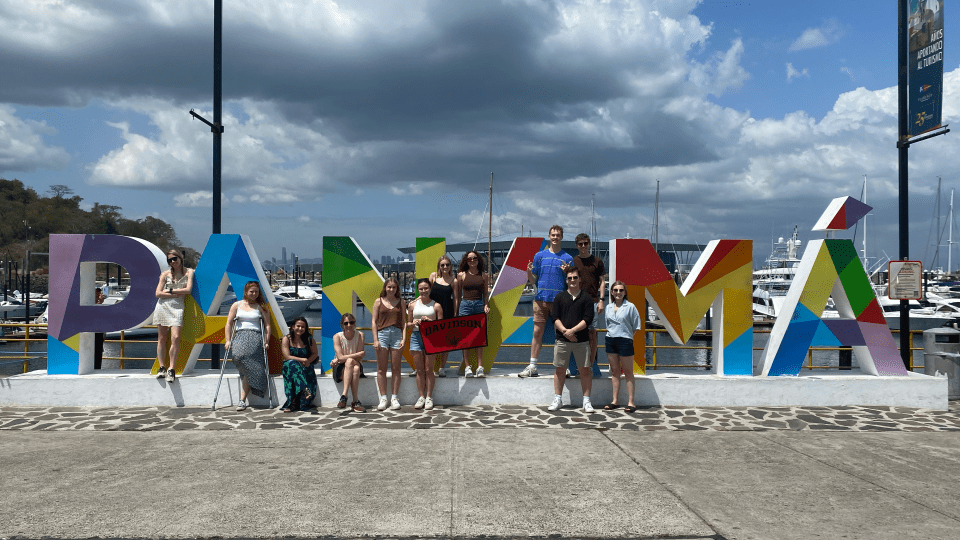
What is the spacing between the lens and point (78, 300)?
8.66m

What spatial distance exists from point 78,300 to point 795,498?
932 cm

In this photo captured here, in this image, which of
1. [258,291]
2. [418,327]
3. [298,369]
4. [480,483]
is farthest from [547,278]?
[258,291]

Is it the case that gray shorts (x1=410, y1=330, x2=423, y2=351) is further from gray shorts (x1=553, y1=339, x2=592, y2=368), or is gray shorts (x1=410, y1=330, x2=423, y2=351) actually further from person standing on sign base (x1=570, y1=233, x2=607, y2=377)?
person standing on sign base (x1=570, y1=233, x2=607, y2=377)

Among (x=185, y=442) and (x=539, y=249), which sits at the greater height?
(x=539, y=249)

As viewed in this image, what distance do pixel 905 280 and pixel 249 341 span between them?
9.60m

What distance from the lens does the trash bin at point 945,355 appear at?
8.98 meters

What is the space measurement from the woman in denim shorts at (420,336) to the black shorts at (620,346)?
7.65ft

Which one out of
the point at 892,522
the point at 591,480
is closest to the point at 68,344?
the point at 591,480

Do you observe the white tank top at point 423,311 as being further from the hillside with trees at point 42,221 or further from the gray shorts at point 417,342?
the hillside with trees at point 42,221

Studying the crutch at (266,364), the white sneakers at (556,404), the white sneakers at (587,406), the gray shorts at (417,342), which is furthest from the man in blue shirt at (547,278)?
the crutch at (266,364)

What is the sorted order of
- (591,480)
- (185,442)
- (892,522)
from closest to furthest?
(892,522) < (591,480) < (185,442)

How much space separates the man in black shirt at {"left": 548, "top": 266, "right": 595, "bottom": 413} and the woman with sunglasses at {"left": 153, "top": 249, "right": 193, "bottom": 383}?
5.31 metres

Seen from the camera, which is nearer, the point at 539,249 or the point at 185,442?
the point at 185,442

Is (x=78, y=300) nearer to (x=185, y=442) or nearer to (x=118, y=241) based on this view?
(x=118, y=241)
